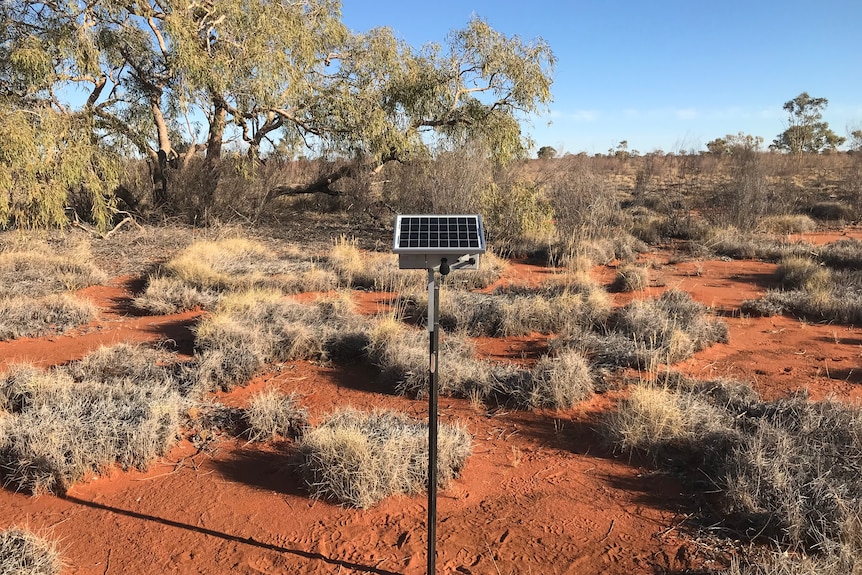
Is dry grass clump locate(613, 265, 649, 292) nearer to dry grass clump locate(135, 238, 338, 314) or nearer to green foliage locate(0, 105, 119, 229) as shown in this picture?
dry grass clump locate(135, 238, 338, 314)

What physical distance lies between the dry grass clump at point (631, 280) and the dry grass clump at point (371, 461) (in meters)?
6.13

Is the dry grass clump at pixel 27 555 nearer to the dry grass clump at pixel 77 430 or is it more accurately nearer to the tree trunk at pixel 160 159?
the dry grass clump at pixel 77 430

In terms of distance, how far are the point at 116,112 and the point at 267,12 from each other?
4.00m

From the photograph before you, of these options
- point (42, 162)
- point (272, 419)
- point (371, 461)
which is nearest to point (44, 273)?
point (42, 162)

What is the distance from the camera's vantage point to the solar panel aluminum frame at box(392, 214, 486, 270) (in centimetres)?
258

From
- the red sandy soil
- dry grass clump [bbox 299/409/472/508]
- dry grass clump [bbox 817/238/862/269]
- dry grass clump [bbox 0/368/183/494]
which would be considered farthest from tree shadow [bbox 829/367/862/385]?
dry grass clump [bbox 817/238/862/269]

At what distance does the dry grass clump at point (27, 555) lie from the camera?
111 inches

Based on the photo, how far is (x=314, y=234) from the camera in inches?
584

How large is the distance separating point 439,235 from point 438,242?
89mm

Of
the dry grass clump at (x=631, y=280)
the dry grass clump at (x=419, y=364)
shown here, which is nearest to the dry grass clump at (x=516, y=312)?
the dry grass clump at (x=419, y=364)

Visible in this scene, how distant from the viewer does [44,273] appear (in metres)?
9.56

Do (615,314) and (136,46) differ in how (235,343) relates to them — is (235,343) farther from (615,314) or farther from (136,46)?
(136,46)

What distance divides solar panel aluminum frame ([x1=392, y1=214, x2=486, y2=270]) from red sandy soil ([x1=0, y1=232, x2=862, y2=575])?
5.22ft

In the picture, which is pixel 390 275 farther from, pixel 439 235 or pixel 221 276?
pixel 439 235
